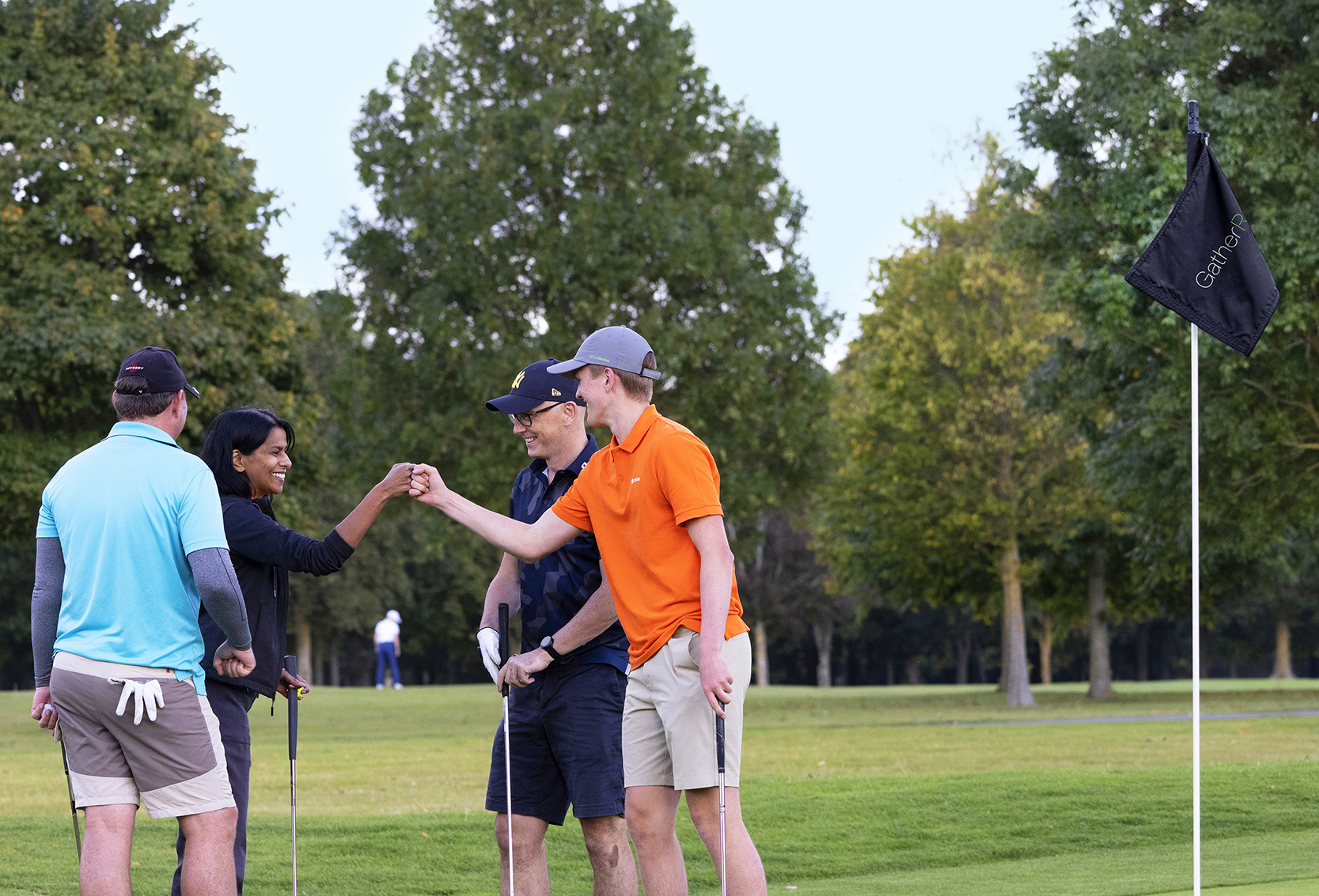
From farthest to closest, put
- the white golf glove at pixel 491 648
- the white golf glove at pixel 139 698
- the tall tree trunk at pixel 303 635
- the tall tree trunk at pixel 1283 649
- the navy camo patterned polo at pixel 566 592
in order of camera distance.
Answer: the tall tree trunk at pixel 1283 649 → the tall tree trunk at pixel 303 635 → the white golf glove at pixel 491 648 → the navy camo patterned polo at pixel 566 592 → the white golf glove at pixel 139 698

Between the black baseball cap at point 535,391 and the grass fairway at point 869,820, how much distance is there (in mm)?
4008

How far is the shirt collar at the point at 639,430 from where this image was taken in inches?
218

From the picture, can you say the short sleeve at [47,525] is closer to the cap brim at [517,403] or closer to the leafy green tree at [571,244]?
the cap brim at [517,403]

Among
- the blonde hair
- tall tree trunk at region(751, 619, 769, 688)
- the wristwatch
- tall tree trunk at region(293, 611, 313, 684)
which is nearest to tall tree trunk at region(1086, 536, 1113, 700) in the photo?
tall tree trunk at region(751, 619, 769, 688)

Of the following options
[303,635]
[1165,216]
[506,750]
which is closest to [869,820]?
[506,750]

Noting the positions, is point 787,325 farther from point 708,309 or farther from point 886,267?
point 886,267

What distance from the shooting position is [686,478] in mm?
5336

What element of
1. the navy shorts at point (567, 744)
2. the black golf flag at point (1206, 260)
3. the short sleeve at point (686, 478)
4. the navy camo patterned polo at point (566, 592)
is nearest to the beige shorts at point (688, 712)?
the short sleeve at point (686, 478)

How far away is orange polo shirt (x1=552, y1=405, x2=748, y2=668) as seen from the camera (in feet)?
17.6

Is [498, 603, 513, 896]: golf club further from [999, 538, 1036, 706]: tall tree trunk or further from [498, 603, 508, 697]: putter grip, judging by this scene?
[999, 538, 1036, 706]: tall tree trunk

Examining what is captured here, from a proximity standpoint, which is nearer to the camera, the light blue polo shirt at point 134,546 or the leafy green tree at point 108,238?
the light blue polo shirt at point 134,546

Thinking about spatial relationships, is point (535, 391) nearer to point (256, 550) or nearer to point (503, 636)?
point (503, 636)

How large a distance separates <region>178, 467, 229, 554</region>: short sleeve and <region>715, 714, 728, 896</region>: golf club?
1841 millimetres

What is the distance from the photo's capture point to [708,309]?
28.2 meters
